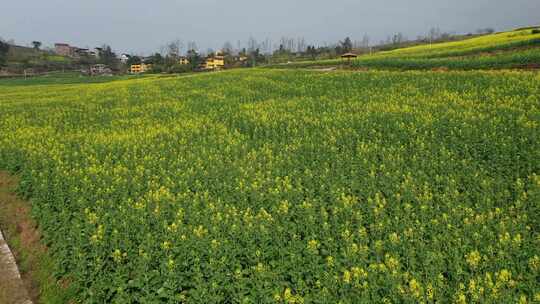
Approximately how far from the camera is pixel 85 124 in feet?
59.3

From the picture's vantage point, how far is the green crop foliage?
18.9 feet

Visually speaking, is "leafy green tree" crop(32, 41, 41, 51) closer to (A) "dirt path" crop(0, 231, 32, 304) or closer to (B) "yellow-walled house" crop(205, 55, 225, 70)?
(B) "yellow-walled house" crop(205, 55, 225, 70)

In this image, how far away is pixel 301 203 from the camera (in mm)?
8352

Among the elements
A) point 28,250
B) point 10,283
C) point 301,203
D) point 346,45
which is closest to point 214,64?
point 346,45

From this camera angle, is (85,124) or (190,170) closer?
(190,170)

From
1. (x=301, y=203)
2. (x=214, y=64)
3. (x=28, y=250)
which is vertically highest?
(x=214, y=64)

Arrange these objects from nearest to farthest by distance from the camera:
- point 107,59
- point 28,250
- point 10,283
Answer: point 10,283 < point 28,250 < point 107,59

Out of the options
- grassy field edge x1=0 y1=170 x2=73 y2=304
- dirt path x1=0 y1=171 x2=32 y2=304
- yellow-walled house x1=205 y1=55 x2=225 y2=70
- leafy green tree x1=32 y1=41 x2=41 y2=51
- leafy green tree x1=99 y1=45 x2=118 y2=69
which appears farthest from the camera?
leafy green tree x1=32 y1=41 x2=41 y2=51

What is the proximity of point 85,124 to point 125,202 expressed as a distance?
1095 cm

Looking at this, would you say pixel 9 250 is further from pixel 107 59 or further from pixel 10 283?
pixel 107 59

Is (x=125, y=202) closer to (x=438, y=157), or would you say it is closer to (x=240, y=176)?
(x=240, y=176)

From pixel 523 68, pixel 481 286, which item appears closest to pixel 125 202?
pixel 481 286

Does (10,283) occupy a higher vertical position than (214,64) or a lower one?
lower

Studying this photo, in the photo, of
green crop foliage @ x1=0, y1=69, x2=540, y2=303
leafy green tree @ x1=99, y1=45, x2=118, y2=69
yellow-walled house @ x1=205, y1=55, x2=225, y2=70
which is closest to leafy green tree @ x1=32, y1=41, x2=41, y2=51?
leafy green tree @ x1=99, y1=45, x2=118, y2=69
